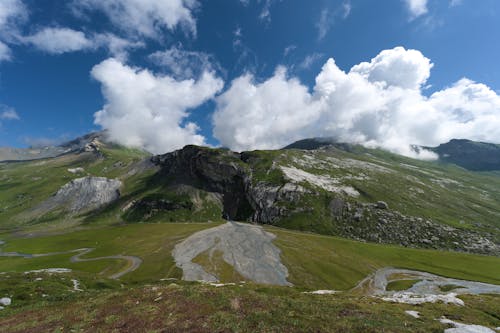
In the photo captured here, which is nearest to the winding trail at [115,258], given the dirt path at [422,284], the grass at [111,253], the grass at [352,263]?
the grass at [111,253]

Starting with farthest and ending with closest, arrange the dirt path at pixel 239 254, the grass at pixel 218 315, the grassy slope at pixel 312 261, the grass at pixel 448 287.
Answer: the grassy slope at pixel 312 261 → the dirt path at pixel 239 254 → the grass at pixel 448 287 → the grass at pixel 218 315

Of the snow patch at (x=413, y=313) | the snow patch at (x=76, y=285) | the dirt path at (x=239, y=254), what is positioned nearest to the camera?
the snow patch at (x=413, y=313)

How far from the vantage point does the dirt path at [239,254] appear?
9388 cm

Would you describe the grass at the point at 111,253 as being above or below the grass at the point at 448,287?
above

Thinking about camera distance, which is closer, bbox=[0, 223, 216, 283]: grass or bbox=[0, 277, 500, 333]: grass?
bbox=[0, 277, 500, 333]: grass

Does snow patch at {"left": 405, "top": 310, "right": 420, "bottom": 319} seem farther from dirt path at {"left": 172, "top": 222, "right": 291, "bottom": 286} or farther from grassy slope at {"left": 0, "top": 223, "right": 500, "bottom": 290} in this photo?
grassy slope at {"left": 0, "top": 223, "right": 500, "bottom": 290}

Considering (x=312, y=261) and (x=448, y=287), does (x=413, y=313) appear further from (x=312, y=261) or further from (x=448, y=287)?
(x=448, y=287)

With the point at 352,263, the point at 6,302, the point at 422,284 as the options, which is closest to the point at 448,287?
the point at 422,284

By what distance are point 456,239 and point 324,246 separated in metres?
129

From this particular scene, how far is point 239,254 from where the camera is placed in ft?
396

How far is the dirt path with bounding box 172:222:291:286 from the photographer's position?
93.9 meters

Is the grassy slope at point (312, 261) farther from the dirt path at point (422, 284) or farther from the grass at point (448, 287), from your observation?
the grass at point (448, 287)

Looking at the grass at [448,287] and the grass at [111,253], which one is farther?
the grass at [111,253]

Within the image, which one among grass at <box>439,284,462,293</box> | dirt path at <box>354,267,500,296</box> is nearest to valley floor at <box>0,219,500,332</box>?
grass at <box>439,284,462,293</box>
